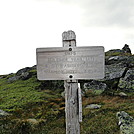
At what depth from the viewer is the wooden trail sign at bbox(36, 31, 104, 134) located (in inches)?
151

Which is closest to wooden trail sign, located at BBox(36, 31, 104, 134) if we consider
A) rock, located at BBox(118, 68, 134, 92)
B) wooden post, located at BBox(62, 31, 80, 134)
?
wooden post, located at BBox(62, 31, 80, 134)

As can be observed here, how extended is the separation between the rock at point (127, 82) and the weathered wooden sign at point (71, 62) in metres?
14.1

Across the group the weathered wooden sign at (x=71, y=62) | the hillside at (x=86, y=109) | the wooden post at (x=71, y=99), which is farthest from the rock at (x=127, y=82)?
the weathered wooden sign at (x=71, y=62)

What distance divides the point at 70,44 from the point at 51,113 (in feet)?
27.9

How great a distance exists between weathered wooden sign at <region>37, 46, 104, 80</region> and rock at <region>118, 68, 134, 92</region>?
1413 cm

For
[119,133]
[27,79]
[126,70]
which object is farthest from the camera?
[27,79]

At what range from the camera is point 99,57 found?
12.5ft

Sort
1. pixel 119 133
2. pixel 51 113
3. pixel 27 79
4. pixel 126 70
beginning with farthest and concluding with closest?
pixel 27 79, pixel 126 70, pixel 51 113, pixel 119 133

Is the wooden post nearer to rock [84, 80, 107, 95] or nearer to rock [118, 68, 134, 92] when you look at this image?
rock [84, 80, 107, 95]

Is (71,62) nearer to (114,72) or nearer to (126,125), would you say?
(126,125)

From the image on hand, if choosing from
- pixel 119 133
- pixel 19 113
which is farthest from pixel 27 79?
pixel 119 133

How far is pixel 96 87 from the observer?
695 inches

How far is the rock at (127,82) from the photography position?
16.4m

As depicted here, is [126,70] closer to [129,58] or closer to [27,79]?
[129,58]
